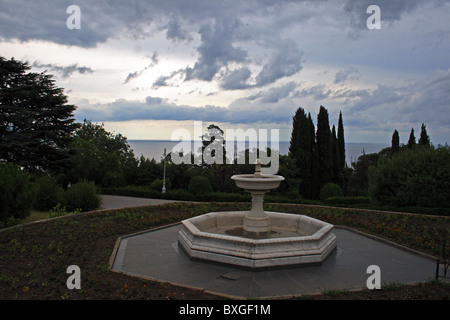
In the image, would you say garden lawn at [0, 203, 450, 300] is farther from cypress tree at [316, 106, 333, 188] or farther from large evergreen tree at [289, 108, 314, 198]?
cypress tree at [316, 106, 333, 188]

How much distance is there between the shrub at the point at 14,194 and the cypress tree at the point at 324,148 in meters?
23.2

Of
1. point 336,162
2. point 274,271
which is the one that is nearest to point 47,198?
point 274,271

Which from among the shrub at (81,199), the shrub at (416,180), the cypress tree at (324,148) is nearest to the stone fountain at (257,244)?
the shrub at (416,180)

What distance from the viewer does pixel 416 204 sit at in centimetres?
1409

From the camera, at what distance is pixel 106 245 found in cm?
837

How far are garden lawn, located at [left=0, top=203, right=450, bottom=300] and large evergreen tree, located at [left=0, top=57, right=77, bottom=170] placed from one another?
1336 centimetres

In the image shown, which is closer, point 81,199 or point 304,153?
point 81,199

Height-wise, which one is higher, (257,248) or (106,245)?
(257,248)

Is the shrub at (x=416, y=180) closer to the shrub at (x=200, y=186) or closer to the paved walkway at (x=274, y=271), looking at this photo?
the paved walkway at (x=274, y=271)

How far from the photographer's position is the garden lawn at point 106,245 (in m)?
5.38

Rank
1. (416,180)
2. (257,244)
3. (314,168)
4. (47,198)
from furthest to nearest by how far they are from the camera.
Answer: (314,168)
(47,198)
(416,180)
(257,244)

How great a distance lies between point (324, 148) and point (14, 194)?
79.1 ft

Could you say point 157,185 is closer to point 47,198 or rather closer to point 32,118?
point 47,198
